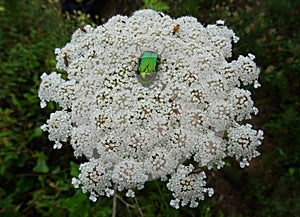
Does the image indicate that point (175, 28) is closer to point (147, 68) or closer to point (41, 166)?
point (147, 68)

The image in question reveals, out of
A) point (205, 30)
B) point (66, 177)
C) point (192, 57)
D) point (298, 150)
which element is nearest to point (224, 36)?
point (205, 30)

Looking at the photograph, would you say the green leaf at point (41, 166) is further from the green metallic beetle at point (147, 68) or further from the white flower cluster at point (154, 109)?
the green metallic beetle at point (147, 68)

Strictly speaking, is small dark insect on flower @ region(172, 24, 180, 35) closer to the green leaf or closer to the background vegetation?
the background vegetation

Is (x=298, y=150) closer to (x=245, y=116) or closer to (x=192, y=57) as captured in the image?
(x=245, y=116)

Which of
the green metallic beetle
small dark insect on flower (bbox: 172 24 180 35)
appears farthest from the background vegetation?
the green metallic beetle

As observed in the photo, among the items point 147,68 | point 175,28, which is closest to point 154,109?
point 147,68

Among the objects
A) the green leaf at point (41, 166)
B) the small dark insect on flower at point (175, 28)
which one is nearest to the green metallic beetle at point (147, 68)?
the small dark insect on flower at point (175, 28)
